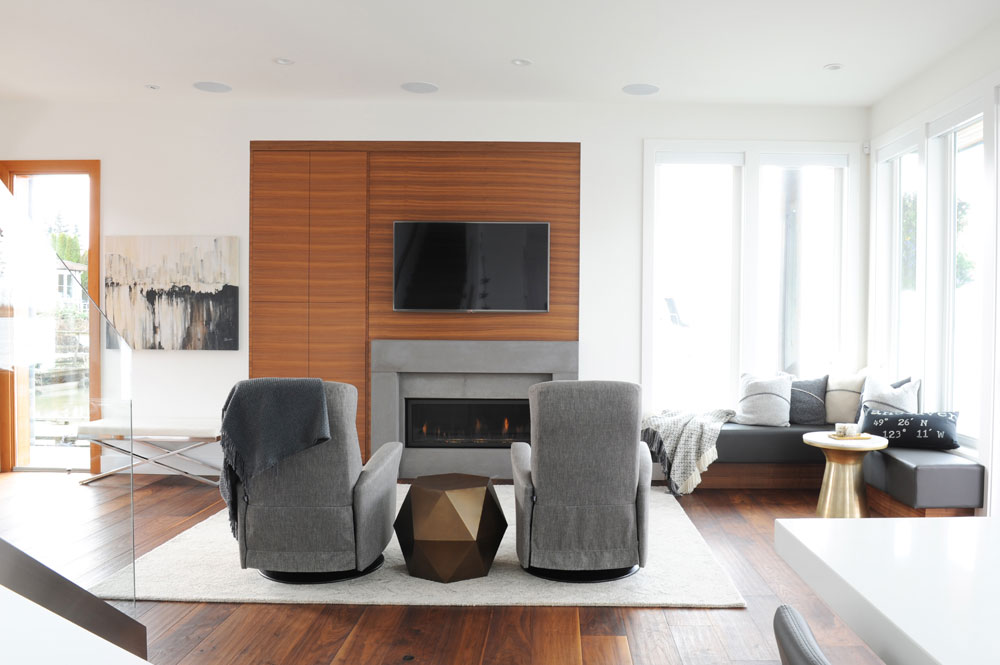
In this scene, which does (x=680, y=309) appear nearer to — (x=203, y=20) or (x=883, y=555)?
(x=203, y=20)

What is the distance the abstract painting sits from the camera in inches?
216

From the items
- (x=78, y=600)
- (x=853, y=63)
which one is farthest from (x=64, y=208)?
(x=853, y=63)

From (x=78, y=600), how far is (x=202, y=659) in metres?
0.82

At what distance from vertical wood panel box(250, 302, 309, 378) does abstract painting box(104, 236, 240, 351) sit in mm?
185

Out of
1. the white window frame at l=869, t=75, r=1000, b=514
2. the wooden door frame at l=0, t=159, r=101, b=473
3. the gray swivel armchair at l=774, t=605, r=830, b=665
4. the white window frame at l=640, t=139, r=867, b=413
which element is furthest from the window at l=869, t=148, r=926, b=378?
the wooden door frame at l=0, t=159, r=101, b=473

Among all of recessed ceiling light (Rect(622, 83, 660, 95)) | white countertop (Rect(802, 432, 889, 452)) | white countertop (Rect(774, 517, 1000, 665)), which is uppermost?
recessed ceiling light (Rect(622, 83, 660, 95))

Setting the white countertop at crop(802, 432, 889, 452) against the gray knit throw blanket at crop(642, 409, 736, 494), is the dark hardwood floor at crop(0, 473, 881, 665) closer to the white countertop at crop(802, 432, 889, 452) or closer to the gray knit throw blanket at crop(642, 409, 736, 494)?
the white countertop at crop(802, 432, 889, 452)

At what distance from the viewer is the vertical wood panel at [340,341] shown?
5.51 meters

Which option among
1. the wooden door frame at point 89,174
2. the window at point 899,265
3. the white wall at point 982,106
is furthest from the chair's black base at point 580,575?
the wooden door frame at point 89,174

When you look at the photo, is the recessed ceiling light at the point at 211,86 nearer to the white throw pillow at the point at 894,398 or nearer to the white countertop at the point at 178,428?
the white countertop at the point at 178,428

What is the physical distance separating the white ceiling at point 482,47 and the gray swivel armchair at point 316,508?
2273mm

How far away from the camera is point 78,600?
1.83m

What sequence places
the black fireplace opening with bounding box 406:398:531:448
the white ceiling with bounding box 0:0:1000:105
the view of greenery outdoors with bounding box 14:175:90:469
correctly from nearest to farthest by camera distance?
the view of greenery outdoors with bounding box 14:175:90:469 < the white ceiling with bounding box 0:0:1000:105 < the black fireplace opening with bounding box 406:398:531:448

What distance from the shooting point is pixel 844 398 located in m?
5.13
